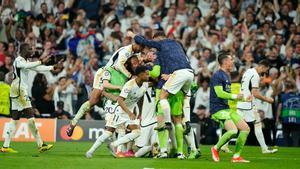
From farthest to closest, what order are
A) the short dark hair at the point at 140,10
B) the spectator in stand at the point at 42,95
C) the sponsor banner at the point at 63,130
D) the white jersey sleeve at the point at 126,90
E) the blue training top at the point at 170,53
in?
the short dark hair at the point at 140,10, the spectator in stand at the point at 42,95, the sponsor banner at the point at 63,130, the white jersey sleeve at the point at 126,90, the blue training top at the point at 170,53

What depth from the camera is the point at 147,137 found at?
2109 cm

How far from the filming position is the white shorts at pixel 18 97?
21.9m

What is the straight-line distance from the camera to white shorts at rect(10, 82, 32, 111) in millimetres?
21922

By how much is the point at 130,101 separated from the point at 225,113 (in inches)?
95.1

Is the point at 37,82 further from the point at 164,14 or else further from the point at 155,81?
the point at 155,81

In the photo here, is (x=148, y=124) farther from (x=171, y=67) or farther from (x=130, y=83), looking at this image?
(x=171, y=67)

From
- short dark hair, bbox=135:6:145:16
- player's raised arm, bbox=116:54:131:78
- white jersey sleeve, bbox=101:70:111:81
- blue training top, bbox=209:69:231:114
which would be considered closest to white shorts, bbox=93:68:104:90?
white jersey sleeve, bbox=101:70:111:81

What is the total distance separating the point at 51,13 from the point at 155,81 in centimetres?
1295

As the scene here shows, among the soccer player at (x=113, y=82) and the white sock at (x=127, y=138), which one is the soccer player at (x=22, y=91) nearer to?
the soccer player at (x=113, y=82)

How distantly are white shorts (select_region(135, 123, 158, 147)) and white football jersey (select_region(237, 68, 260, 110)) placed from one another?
3463mm

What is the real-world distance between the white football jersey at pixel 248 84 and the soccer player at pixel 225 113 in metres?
4.09

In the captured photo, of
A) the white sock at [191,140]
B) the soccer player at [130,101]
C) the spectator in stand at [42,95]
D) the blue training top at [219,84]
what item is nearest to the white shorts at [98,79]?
the soccer player at [130,101]

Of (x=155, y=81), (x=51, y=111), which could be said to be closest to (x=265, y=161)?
(x=155, y=81)

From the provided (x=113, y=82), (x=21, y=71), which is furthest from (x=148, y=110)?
(x=21, y=71)
